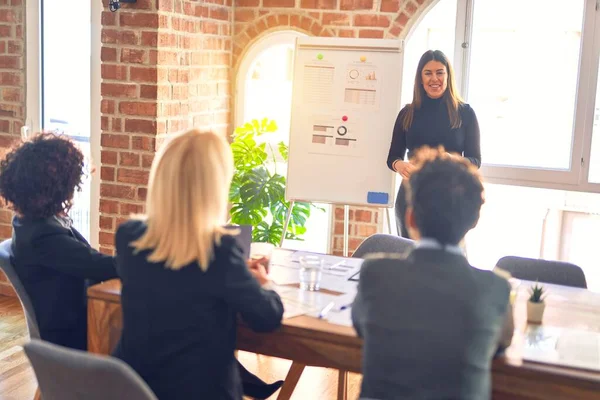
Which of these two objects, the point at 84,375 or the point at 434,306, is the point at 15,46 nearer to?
the point at 84,375

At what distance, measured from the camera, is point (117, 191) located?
4.19 metres

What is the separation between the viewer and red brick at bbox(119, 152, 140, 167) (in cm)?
411

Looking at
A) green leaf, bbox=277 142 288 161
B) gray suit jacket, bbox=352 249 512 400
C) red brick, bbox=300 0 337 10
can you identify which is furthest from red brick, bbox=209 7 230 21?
gray suit jacket, bbox=352 249 512 400

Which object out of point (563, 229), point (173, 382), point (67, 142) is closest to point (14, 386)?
point (67, 142)

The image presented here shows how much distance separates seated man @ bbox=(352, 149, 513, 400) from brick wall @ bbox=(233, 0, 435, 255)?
2.77m

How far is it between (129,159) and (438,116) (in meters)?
1.66

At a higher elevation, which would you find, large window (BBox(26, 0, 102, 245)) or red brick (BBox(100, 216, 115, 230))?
large window (BBox(26, 0, 102, 245))

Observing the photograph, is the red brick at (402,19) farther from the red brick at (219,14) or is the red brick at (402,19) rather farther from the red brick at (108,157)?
the red brick at (108,157)

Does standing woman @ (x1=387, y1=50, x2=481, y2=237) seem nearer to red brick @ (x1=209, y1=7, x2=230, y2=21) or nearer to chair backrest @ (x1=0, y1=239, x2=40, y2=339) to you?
red brick @ (x1=209, y1=7, x2=230, y2=21)

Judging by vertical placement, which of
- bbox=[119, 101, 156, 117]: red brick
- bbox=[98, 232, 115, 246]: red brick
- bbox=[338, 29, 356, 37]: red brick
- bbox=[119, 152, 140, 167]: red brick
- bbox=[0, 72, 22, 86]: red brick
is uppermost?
bbox=[338, 29, 356, 37]: red brick

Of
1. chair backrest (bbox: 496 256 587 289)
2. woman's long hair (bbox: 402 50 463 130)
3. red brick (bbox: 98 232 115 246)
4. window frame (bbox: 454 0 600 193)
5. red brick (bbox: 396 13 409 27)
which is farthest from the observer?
red brick (bbox: 396 13 409 27)

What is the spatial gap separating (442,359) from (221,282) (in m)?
0.58

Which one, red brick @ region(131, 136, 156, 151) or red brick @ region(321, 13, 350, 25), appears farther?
red brick @ region(321, 13, 350, 25)

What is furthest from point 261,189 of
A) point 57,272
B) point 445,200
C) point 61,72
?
point 445,200
